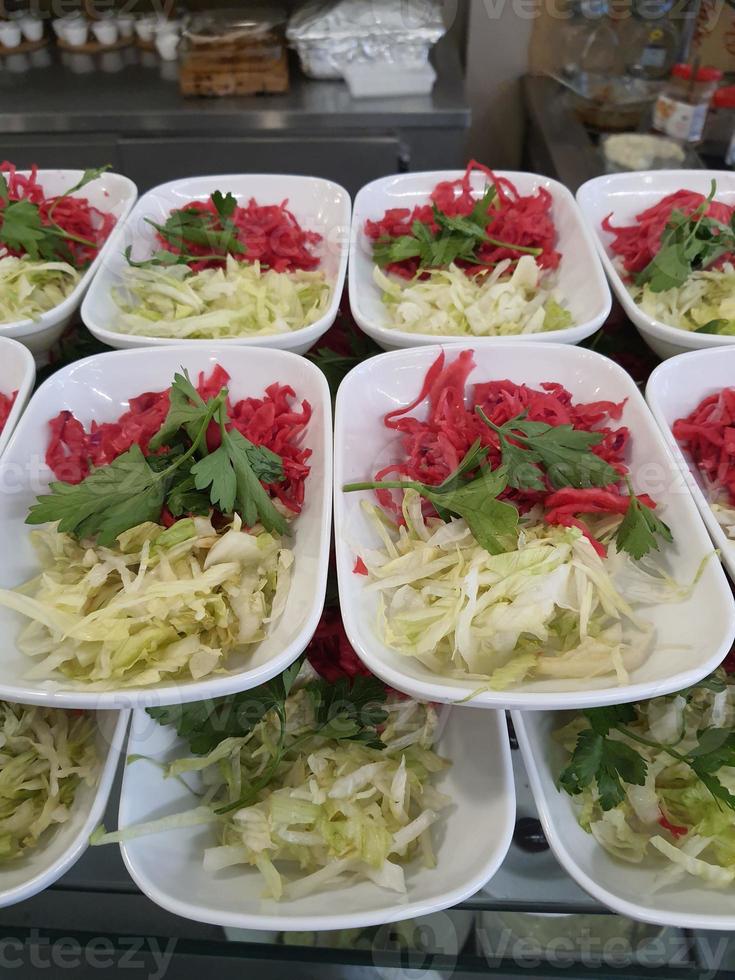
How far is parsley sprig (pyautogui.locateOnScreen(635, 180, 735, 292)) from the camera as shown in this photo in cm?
125

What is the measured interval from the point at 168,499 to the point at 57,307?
0.49 metres

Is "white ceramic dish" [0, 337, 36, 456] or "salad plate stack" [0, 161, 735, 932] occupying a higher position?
"white ceramic dish" [0, 337, 36, 456]

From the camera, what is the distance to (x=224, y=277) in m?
1.38

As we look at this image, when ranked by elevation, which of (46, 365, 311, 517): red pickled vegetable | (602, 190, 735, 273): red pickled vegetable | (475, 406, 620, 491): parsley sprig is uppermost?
(602, 190, 735, 273): red pickled vegetable

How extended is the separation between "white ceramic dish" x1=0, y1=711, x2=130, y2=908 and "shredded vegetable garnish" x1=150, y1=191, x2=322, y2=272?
3.01 ft

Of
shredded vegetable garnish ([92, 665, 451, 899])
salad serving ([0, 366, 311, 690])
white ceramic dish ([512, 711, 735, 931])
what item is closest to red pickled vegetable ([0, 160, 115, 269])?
salad serving ([0, 366, 311, 690])

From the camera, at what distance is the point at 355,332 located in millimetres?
1362

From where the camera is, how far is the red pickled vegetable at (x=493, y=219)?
4.66ft

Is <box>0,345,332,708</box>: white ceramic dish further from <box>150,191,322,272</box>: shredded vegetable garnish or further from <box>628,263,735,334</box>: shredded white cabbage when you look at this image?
<box>628,263,735,334</box>: shredded white cabbage

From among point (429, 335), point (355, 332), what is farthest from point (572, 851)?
point (355, 332)

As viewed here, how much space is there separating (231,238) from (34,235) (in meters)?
0.37

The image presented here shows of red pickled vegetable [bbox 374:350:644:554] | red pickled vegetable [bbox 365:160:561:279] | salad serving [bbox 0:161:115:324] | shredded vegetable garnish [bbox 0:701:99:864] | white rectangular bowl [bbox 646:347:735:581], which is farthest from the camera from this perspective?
red pickled vegetable [bbox 365:160:561:279]

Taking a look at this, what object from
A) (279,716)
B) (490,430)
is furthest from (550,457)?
(279,716)

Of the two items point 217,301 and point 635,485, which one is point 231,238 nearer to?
point 217,301
